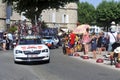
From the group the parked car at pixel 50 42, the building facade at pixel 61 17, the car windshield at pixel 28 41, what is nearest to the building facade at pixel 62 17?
the building facade at pixel 61 17

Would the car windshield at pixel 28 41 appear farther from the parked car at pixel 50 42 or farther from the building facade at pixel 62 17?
the building facade at pixel 62 17

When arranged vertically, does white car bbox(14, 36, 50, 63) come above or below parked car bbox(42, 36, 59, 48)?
above

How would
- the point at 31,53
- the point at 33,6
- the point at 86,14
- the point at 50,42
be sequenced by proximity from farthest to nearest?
the point at 86,14 → the point at 33,6 → the point at 50,42 → the point at 31,53

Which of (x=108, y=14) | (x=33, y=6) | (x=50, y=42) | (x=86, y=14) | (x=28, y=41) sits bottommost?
(x=50, y=42)

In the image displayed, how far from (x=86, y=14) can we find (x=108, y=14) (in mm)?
17394

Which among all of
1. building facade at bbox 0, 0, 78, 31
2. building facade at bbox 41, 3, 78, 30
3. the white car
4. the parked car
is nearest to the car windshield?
the white car

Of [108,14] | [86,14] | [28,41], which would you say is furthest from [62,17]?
[28,41]

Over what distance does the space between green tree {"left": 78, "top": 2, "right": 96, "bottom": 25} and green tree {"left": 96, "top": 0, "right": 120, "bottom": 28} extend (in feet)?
32.6

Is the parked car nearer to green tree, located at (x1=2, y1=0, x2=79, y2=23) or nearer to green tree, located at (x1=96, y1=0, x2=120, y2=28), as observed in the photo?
green tree, located at (x1=2, y1=0, x2=79, y2=23)

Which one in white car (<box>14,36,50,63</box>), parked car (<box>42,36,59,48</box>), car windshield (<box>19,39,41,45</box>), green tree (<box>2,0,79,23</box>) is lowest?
parked car (<box>42,36,59,48</box>)

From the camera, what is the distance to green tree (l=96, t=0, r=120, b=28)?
94938mm

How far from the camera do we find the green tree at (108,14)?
9494 centimetres

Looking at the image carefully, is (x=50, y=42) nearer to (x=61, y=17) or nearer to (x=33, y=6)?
(x=33, y=6)

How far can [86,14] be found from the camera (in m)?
112
